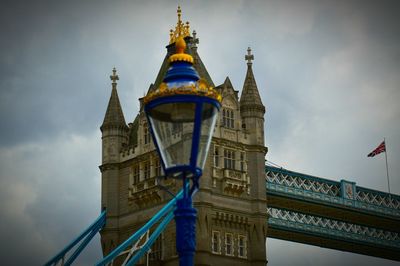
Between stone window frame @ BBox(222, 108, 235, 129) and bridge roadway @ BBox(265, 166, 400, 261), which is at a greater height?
stone window frame @ BBox(222, 108, 235, 129)

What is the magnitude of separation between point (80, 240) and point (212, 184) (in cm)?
977

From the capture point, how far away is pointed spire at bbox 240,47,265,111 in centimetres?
6341

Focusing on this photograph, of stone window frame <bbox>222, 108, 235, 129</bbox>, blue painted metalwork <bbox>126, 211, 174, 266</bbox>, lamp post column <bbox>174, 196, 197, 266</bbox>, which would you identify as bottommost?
lamp post column <bbox>174, 196, 197, 266</bbox>

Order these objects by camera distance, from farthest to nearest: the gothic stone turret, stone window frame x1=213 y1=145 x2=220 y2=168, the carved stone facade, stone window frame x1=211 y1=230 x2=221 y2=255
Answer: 1. the gothic stone turret
2. stone window frame x1=213 y1=145 x2=220 y2=168
3. the carved stone facade
4. stone window frame x1=211 y1=230 x2=221 y2=255

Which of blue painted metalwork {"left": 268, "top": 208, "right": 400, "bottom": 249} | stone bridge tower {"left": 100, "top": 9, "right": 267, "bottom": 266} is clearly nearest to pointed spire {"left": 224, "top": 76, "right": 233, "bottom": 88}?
stone bridge tower {"left": 100, "top": 9, "right": 267, "bottom": 266}

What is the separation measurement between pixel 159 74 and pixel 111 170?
7904 mm

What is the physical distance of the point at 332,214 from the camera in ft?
235

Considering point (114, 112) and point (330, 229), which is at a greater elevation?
point (114, 112)

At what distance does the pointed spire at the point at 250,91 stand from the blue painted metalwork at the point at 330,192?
5.16 m

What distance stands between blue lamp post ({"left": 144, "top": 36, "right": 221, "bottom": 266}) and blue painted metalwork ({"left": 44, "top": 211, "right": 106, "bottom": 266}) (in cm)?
3763

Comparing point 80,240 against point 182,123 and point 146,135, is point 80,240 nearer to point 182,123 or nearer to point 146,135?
point 146,135

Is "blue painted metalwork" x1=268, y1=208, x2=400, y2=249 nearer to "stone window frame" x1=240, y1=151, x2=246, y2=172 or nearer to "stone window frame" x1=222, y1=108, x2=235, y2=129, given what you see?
"stone window frame" x1=240, y1=151, x2=246, y2=172

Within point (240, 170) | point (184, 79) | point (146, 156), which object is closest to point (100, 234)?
point (146, 156)

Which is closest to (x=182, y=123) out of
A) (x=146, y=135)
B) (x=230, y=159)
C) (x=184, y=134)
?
(x=184, y=134)
